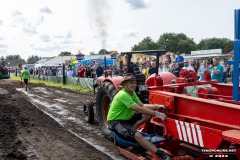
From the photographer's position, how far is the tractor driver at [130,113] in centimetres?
453

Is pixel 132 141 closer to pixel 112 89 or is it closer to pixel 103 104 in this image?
pixel 112 89

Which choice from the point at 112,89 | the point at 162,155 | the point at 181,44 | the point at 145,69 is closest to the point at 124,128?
the point at 162,155

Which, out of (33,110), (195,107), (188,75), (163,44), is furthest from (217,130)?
(163,44)

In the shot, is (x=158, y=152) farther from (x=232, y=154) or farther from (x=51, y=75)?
(x=51, y=75)

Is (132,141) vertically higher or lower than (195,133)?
lower

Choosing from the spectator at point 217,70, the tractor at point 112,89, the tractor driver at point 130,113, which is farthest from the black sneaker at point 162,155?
the spectator at point 217,70

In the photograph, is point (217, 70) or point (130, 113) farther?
point (217, 70)

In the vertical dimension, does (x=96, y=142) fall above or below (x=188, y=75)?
below

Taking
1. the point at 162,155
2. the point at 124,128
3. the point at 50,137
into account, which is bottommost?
the point at 50,137

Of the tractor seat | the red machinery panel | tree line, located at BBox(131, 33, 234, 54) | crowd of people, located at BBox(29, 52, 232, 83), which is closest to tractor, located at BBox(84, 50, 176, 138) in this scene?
crowd of people, located at BBox(29, 52, 232, 83)

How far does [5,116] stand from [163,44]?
92359 mm

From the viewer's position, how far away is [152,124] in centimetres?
537

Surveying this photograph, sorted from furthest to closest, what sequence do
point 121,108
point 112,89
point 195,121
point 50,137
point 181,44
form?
point 181,44
point 50,137
point 112,89
point 121,108
point 195,121

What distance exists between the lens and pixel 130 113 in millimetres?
5004
